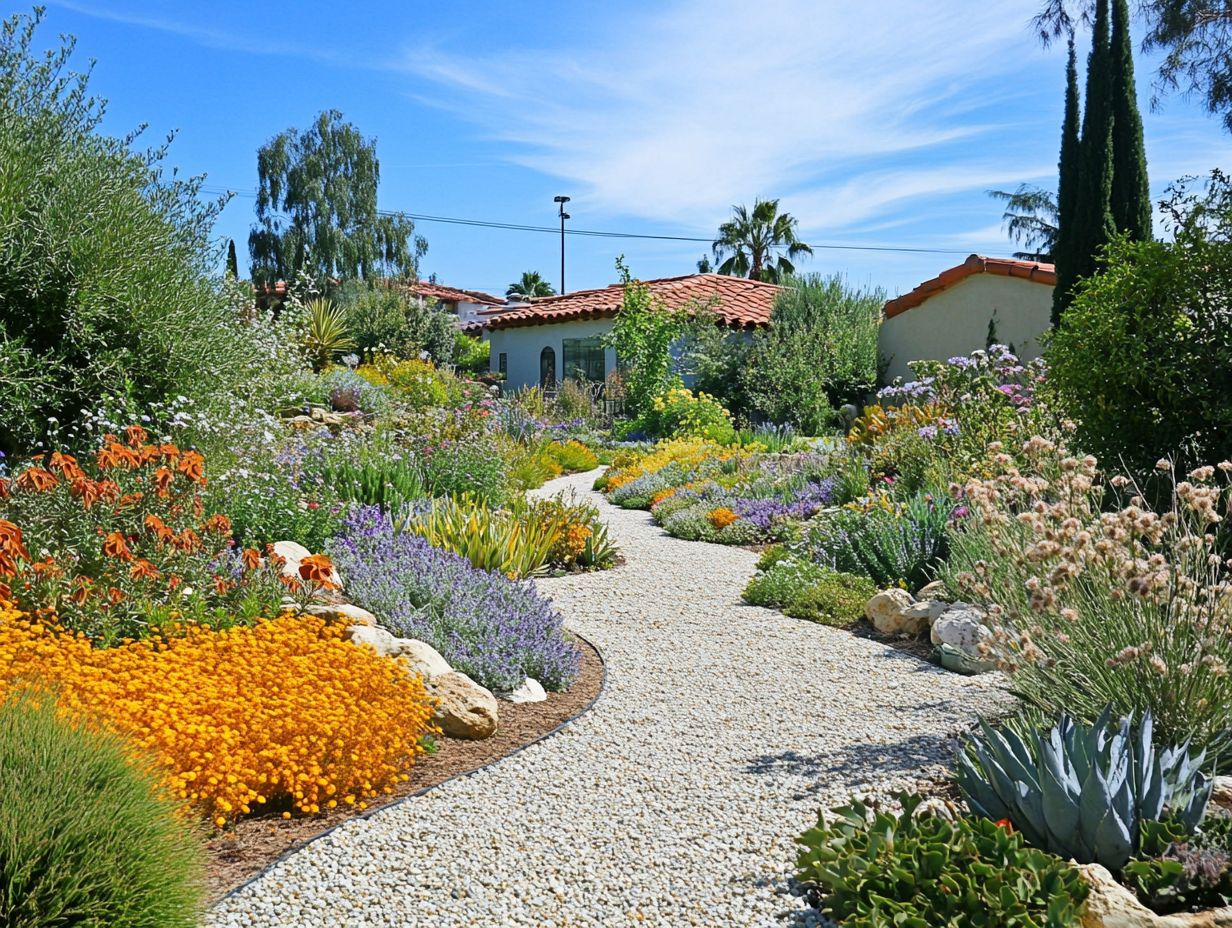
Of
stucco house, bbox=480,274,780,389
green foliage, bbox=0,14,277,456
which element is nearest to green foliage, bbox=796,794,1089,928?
green foliage, bbox=0,14,277,456

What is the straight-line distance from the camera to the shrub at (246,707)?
3445 mm

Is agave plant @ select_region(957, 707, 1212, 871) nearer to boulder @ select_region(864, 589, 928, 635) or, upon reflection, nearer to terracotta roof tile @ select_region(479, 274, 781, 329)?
boulder @ select_region(864, 589, 928, 635)

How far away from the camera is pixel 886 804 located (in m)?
3.64

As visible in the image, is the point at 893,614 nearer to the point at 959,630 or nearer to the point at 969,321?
the point at 959,630

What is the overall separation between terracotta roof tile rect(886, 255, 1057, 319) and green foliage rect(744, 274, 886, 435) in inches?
51.6

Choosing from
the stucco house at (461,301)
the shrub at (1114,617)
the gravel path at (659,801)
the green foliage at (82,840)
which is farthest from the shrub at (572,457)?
the stucco house at (461,301)

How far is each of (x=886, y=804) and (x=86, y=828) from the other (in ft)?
8.85

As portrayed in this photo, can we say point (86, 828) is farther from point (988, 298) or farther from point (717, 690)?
point (988, 298)

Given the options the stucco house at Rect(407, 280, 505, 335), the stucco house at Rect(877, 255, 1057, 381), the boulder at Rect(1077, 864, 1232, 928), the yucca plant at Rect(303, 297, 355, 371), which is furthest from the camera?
the stucco house at Rect(407, 280, 505, 335)

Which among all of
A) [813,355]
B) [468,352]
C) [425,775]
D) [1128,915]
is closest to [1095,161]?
[813,355]

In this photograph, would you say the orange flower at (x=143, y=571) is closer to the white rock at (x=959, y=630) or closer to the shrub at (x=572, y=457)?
the white rock at (x=959, y=630)

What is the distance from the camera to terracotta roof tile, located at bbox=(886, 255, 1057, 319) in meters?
17.6

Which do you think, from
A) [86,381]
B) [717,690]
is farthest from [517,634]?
[86,381]

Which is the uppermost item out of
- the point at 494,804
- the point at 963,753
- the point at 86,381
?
the point at 86,381
